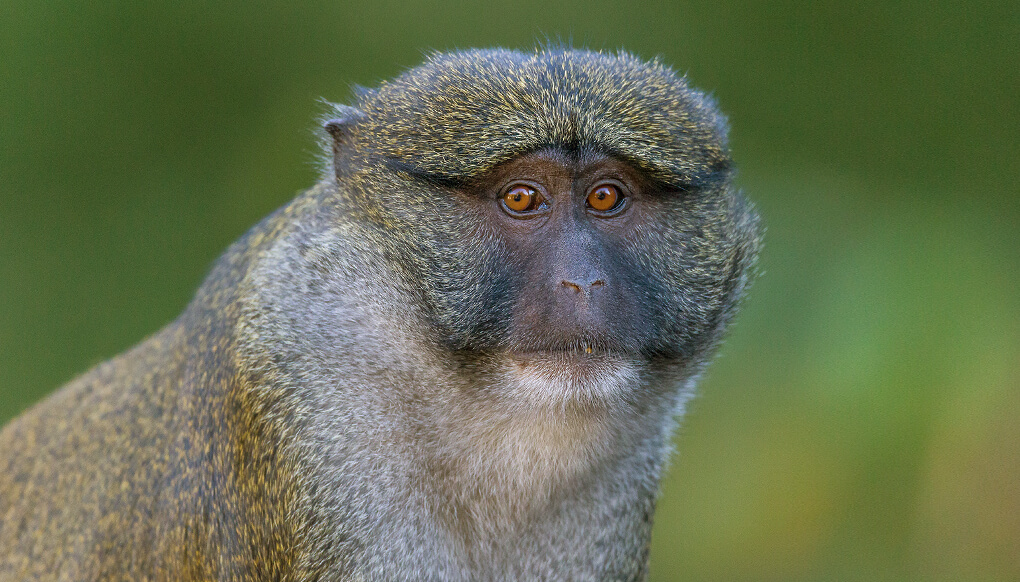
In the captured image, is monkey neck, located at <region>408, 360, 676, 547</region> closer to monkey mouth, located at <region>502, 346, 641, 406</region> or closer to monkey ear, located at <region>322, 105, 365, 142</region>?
monkey mouth, located at <region>502, 346, 641, 406</region>

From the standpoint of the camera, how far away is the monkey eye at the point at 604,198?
4449 mm

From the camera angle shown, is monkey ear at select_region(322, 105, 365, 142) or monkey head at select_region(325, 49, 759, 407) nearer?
monkey head at select_region(325, 49, 759, 407)

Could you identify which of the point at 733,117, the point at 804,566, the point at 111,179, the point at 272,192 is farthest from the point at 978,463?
the point at 111,179

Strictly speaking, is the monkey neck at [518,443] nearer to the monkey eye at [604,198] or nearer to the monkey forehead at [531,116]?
the monkey eye at [604,198]

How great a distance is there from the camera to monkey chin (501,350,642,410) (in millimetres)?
4195

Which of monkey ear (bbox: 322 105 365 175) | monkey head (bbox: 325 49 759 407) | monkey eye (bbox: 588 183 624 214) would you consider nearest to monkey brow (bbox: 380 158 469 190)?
monkey head (bbox: 325 49 759 407)

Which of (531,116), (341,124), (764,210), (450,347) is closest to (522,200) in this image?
(531,116)

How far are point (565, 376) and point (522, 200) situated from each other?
751 mm

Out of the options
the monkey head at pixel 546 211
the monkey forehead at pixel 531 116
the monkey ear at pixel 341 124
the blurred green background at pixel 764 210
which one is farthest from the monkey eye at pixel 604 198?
the blurred green background at pixel 764 210

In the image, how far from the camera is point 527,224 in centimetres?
430

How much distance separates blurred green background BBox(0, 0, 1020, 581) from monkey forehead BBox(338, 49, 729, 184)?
13.6 ft

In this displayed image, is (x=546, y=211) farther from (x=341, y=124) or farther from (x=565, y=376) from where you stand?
(x=341, y=124)

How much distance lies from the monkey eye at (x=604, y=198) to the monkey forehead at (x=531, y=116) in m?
0.15

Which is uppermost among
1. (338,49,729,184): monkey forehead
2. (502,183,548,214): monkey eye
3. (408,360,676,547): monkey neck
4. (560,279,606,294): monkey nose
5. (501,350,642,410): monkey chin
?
(338,49,729,184): monkey forehead
